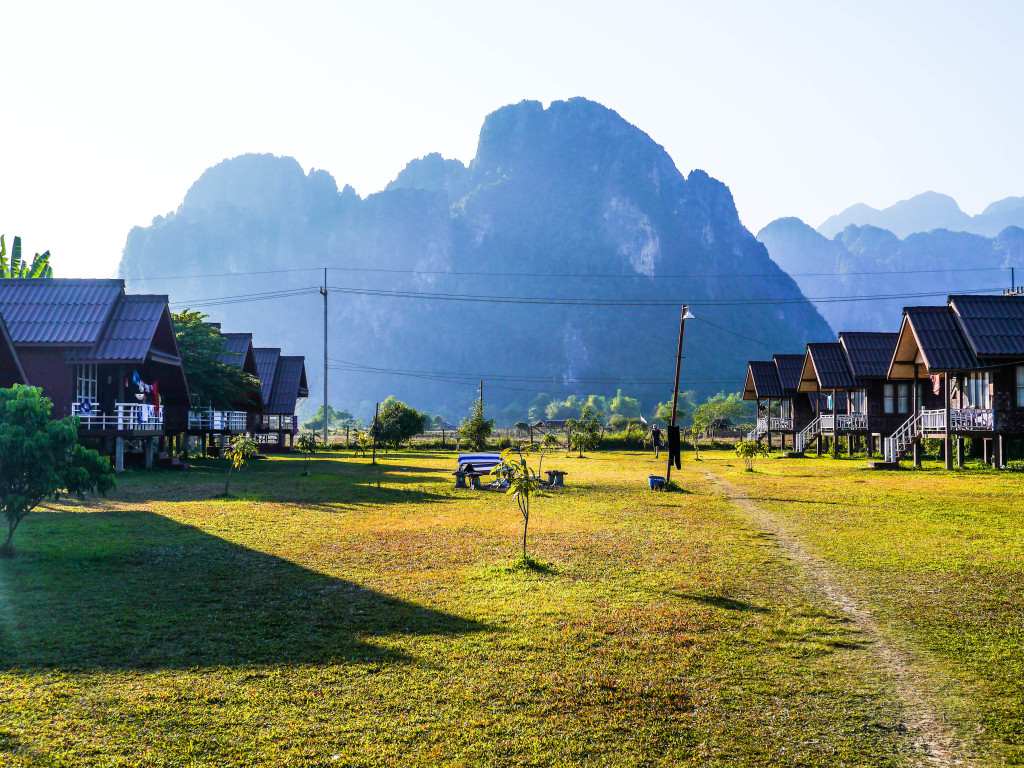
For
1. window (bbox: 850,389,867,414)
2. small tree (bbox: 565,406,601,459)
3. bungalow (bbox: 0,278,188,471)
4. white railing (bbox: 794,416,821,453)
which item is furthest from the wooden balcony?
window (bbox: 850,389,867,414)

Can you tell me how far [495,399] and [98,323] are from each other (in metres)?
170

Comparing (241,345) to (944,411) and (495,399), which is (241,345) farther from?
(495,399)

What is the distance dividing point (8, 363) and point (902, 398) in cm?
4456

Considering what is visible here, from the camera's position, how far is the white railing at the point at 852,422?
148 feet

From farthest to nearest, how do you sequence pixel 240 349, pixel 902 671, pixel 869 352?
pixel 240 349, pixel 869 352, pixel 902 671

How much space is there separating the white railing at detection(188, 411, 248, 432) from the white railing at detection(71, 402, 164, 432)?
27.8 feet

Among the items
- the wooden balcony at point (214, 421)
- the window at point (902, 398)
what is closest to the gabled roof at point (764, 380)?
the window at point (902, 398)

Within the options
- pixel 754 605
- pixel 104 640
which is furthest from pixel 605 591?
pixel 104 640

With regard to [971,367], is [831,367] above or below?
above

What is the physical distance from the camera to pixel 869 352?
1790 inches

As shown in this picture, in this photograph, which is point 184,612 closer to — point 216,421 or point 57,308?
point 57,308

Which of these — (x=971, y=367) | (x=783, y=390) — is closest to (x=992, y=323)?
(x=971, y=367)

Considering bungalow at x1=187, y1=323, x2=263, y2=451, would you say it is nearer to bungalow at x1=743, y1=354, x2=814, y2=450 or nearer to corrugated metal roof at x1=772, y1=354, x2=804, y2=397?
bungalow at x1=743, y1=354, x2=814, y2=450

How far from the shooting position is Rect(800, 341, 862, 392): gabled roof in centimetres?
4684
